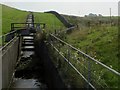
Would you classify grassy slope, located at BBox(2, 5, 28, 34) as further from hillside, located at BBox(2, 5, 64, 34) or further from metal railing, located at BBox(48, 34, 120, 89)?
metal railing, located at BBox(48, 34, 120, 89)

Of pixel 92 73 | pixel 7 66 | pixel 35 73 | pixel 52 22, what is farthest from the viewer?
pixel 52 22

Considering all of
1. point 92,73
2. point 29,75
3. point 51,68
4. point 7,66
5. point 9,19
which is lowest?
point 29,75

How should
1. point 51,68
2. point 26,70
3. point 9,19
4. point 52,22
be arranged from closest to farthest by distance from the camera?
point 51,68
point 26,70
point 52,22
point 9,19

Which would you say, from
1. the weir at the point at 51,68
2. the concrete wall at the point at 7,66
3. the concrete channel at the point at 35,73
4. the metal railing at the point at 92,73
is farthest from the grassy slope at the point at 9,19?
the metal railing at the point at 92,73

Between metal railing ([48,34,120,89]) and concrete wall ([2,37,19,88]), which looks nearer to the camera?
metal railing ([48,34,120,89])

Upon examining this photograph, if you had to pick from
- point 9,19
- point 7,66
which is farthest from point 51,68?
point 9,19

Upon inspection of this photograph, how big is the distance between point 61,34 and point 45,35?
4.02 feet

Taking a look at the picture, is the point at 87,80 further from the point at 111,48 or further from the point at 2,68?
the point at 111,48

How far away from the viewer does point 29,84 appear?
16.6m

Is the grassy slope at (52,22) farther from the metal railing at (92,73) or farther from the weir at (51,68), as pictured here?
the metal railing at (92,73)

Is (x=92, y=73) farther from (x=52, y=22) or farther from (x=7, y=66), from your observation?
(x=52, y=22)

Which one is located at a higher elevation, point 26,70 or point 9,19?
point 9,19

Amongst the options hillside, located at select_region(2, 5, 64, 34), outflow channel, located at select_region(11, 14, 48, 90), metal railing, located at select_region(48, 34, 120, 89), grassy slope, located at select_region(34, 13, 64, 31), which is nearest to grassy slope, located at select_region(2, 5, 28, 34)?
hillside, located at select_region(2, 5, 64, 34)

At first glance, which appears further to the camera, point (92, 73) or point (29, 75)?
point (29, 75)
